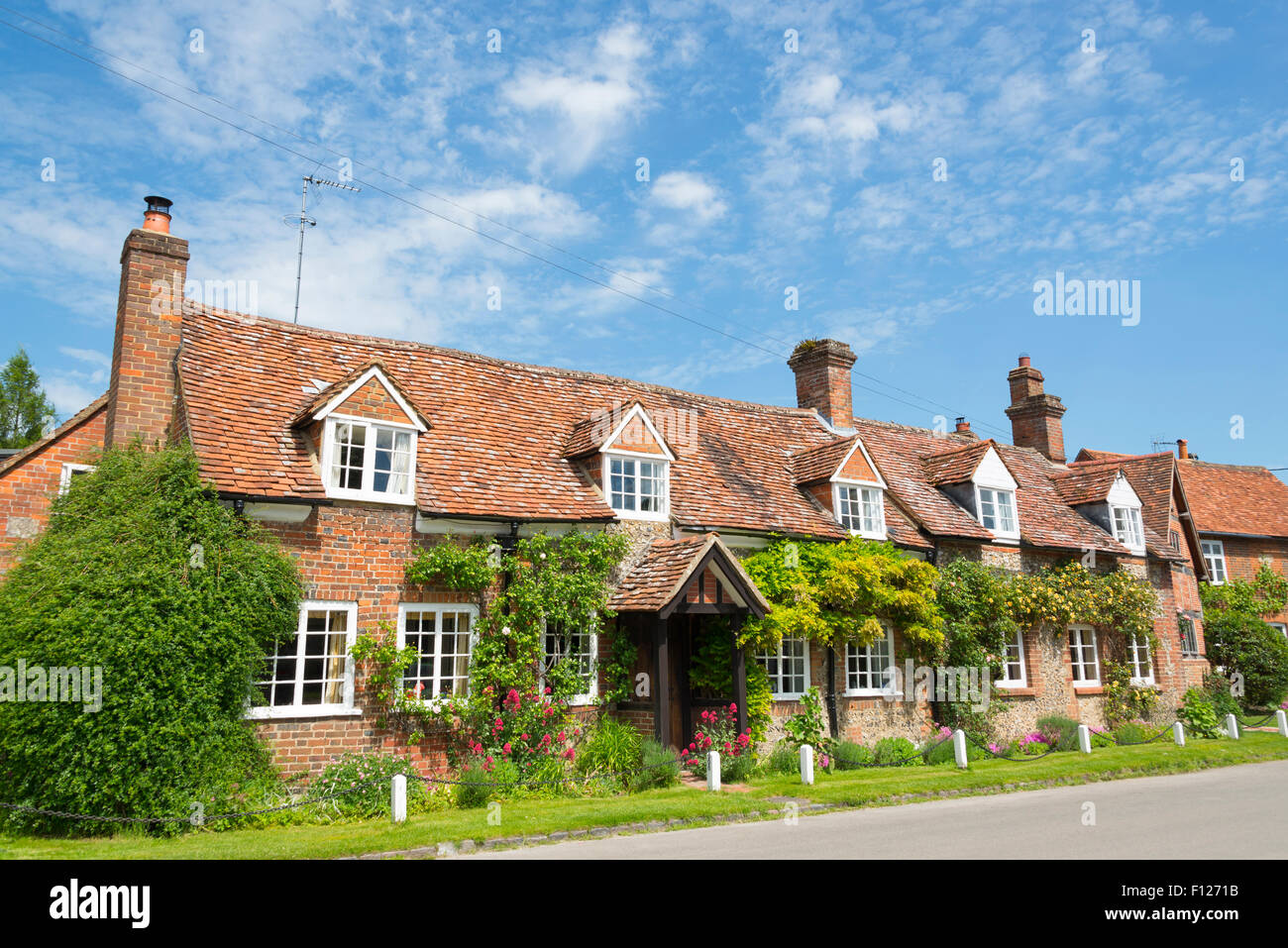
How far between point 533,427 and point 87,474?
864 centimetres

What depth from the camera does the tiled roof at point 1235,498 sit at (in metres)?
36.5

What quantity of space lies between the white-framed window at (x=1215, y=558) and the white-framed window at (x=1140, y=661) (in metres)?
11.7

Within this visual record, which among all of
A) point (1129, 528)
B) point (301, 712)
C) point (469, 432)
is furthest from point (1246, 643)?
point (301, 712)

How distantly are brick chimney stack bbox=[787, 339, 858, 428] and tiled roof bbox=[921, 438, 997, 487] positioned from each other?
9.15ft

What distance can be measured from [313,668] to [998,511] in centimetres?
1919

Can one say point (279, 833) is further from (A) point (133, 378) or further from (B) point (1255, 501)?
(B) point (1255, 501)

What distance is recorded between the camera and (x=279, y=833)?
1153 cm

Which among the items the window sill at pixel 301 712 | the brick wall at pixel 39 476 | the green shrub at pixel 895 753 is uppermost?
the brick wall at pixel 39 476

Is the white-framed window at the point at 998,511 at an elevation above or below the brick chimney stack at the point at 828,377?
below

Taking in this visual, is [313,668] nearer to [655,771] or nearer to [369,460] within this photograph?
[369,460]

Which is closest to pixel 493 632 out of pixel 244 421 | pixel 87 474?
pixel 244 421

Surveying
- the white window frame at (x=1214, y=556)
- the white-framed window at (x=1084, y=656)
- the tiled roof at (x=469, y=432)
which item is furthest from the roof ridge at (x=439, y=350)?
the white window frame at (x=1214, y=556)

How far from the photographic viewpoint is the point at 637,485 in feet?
60.3

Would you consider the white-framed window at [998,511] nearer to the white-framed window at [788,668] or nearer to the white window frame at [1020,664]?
the white window frame at [1020,664]
